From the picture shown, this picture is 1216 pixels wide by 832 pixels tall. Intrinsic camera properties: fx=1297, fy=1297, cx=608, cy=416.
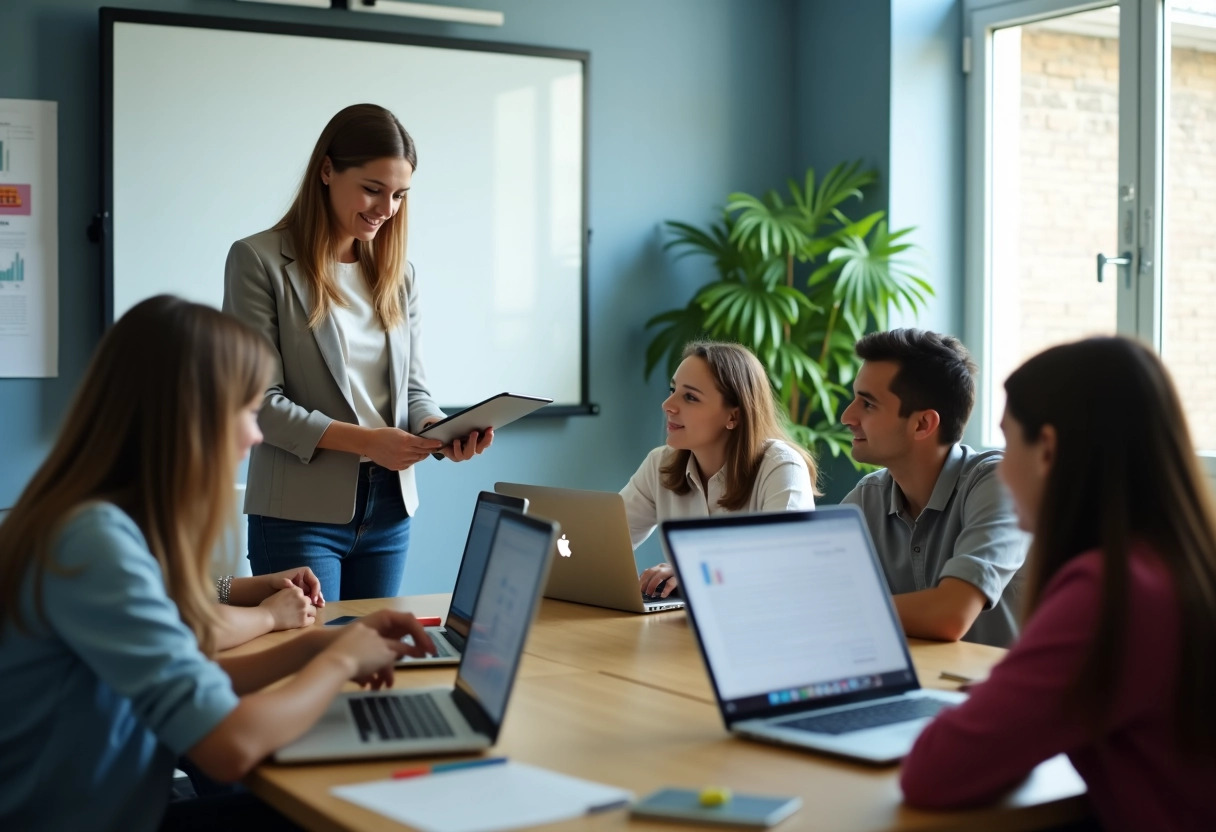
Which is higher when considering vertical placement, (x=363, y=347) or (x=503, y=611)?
(x=363, y=347)

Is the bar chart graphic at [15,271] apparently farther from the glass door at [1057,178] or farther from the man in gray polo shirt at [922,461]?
the glass door at [1057,178]

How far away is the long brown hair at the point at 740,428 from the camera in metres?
2.77

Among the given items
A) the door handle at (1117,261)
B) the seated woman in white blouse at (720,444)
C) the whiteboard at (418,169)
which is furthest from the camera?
the door handle at (1117,261)

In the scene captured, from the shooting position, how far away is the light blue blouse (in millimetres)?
1312

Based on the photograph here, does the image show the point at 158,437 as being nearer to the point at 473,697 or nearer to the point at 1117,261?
the point at 473,697

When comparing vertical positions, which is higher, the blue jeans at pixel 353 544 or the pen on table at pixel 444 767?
the blue jeans at pixel 353 544

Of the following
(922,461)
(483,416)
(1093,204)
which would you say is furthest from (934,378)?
(1093,204)

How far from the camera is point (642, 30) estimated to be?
14.4 feet

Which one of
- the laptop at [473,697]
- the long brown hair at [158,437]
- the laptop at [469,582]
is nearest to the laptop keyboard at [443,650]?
the laptop at [469,582]

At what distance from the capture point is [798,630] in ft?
5.14

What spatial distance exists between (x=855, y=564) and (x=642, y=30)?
10.3 feet

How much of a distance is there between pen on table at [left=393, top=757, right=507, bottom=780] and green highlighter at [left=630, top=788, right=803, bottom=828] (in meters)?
0.21

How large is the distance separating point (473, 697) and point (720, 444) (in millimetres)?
1375

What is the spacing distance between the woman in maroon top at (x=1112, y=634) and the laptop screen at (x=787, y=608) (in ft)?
0.95
